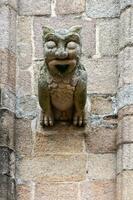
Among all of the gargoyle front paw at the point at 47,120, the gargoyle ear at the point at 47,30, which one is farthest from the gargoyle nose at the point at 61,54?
the gargoyle front paw at the point at 47,120

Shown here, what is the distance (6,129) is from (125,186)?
0.68 m

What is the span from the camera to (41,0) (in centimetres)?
552

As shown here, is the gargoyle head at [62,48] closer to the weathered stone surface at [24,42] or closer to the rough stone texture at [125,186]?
the weathered stone surface at [24,42]

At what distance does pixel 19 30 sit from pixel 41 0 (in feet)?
0.66

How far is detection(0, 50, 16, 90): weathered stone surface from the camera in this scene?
17.4 ft

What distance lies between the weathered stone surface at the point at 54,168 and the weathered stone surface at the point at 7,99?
28cm

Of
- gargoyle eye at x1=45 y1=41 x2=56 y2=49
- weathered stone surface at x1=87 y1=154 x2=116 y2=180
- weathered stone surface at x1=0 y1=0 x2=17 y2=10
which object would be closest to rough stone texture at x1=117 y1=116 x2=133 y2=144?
weathered stone surface at x1=87 y1=154 x2=116 y2=180

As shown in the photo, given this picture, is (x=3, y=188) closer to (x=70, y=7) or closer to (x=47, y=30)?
(x=47, y=30)

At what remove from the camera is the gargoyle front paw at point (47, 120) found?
5218 millimetres

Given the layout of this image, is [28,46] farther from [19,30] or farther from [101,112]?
[101,112]

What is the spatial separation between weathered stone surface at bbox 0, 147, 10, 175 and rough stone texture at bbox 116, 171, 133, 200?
0.57m

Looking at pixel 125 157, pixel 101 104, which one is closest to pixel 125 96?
pixel 101 104

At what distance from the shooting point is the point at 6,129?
520cm

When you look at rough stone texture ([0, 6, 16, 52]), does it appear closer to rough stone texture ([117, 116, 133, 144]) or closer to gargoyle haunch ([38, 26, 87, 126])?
gargoyle haunch ([38, 26, 87, 126])
